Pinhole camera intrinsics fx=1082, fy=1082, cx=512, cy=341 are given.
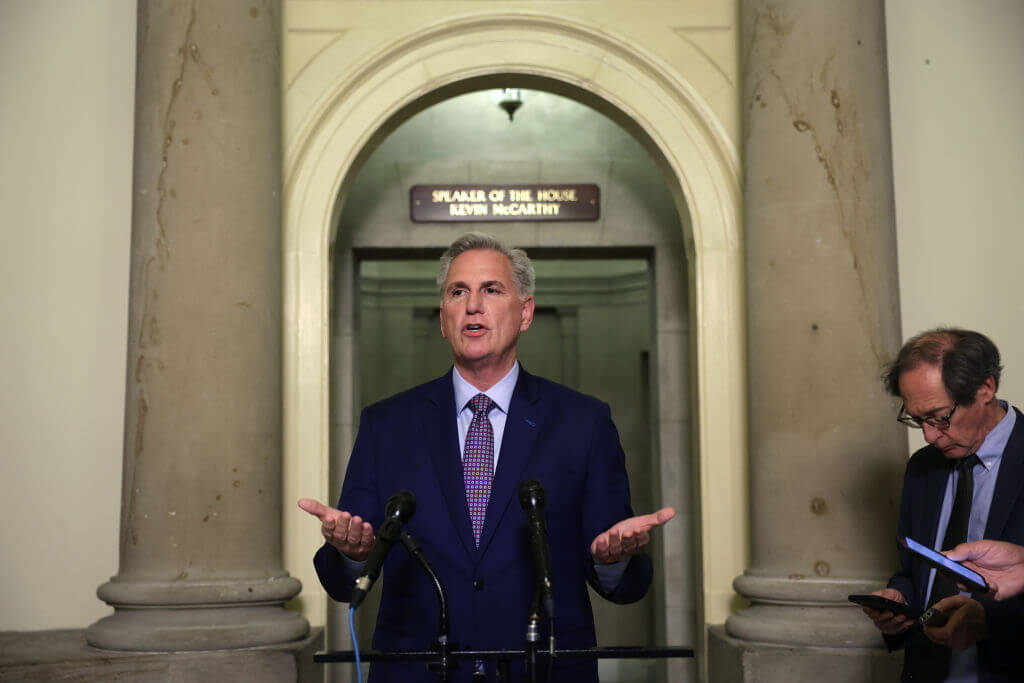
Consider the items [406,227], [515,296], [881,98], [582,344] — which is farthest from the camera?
[582,344]

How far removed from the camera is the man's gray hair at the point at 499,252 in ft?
9.34

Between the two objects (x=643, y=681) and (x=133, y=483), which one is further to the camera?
(x=643, y=681)

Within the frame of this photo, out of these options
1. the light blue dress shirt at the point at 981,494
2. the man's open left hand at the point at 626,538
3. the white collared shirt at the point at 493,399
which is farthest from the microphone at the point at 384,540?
the light blue dress shirt at the point at 981,494

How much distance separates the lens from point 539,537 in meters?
2.09

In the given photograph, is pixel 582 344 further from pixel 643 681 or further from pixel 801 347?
pixel 801 347

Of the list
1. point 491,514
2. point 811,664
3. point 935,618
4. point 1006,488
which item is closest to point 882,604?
point 935,618

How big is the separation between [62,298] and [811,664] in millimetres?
3819

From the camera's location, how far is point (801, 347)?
15.5ft

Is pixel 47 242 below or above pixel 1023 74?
below

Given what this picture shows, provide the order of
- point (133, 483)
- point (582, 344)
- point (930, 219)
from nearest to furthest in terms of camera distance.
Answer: point (133, 483), point (930, 219), point (582, 344)

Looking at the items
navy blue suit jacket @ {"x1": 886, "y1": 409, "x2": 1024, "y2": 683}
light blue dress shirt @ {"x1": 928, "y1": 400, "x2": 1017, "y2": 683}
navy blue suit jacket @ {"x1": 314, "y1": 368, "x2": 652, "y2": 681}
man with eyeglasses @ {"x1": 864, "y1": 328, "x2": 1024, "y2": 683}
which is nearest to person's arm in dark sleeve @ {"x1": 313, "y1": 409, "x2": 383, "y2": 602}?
navy blue suit jacket @ {"x1": 314, "y1": 368, "x2": 652, "y2": 681}

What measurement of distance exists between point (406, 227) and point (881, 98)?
3148mm

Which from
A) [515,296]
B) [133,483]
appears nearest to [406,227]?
[133,483]

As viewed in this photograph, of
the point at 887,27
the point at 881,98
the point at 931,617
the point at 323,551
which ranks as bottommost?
the point at 931,617
